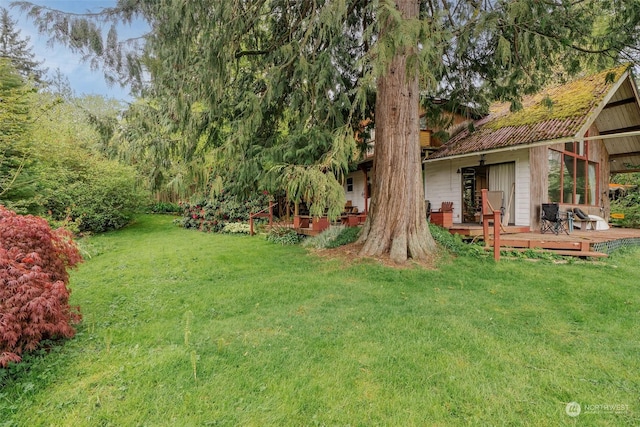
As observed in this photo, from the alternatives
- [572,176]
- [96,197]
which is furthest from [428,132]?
[96,197]

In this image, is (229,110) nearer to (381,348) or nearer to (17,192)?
(381,348)

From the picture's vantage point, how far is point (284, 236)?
997 cm

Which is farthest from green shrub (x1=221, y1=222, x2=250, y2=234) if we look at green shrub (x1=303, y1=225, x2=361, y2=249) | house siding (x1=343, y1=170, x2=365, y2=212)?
house siding (x1=343, y1=170, x2=365, y2=212)

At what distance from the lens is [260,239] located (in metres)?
10.3

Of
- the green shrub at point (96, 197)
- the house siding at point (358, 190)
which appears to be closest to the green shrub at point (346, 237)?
Result: the green shrub at point (96, 197)

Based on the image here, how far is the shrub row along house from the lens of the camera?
8.62 metres

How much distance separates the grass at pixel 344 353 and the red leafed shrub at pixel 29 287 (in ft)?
0.75

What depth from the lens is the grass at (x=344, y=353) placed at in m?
2.24

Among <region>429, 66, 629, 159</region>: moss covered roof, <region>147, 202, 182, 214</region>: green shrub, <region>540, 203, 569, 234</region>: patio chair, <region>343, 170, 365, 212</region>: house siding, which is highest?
<region>429, 66, 629, 159</region>: moss covered roof

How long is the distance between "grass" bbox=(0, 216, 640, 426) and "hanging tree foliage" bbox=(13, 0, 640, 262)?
1.72 meters

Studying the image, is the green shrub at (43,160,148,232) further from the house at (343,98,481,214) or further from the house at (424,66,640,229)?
the house at (424,66,640,229)

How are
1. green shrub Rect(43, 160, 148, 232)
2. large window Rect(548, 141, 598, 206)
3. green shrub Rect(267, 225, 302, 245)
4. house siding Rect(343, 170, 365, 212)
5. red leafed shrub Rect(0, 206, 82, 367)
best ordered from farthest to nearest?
house siding Rect(343, 170, 365, 212) → green shrub Rect(43, 160, 148, 232) → large window Rect(548, 141, 598, 206) → green shrub Rect(267, 225, 302, 245) → red leafed shrub Rect(0, 206, 82, 367)

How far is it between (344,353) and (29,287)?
2.99 m

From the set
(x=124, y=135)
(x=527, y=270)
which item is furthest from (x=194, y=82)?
(x=527, y=270)
